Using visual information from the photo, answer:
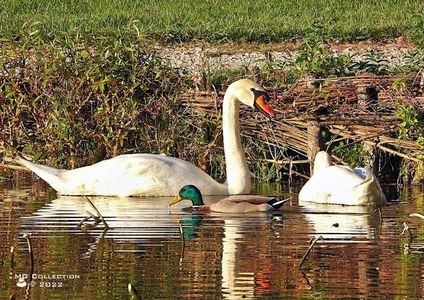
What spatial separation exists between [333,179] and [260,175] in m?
2.62

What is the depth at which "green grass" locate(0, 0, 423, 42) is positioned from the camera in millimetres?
25844

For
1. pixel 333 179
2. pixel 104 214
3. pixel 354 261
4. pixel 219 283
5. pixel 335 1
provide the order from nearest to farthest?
pixel 219 283 < pixel 354 261 < pixel 104 214 < pixel 333 179 < pixel 335 1

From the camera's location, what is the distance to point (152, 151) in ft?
59.0

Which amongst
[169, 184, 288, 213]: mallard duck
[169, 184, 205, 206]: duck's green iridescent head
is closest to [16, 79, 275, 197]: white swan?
A: [169, 184, 205, 206]: duck's green iridescent head

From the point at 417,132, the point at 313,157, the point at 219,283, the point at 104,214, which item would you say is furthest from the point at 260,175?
the point at 219,283

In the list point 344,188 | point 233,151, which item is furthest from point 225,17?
point 344,188

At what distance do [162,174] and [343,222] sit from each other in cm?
278

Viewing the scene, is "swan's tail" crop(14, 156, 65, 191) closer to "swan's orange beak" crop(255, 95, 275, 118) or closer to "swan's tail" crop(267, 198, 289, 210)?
"swan's orange beak" crop(255, 95, 275, 118)

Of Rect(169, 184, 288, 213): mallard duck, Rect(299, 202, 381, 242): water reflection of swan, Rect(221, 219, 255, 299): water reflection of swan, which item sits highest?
Rect(169, 184, 288, 213): mallard duck

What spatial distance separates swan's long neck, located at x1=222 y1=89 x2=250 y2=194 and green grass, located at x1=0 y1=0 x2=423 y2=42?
26.7ft

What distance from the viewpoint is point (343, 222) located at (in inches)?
528

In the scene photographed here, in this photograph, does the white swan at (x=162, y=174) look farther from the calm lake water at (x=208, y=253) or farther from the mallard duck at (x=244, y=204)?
the mallard duck at (x=244, y=204)

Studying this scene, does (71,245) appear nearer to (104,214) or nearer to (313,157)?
(104,214)

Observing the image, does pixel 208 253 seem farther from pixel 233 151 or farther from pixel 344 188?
pixel 233 151
